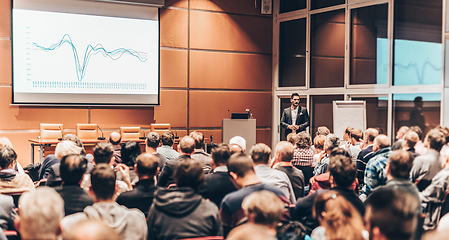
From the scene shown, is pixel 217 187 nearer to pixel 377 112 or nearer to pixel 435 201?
pixel 435 201

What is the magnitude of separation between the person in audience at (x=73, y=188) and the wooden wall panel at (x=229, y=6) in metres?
6.33

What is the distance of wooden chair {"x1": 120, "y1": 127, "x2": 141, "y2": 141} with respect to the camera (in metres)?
7.50

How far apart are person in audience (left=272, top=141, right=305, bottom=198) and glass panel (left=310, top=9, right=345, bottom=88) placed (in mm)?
4952

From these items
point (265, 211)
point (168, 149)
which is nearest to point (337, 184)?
point (265, 211)

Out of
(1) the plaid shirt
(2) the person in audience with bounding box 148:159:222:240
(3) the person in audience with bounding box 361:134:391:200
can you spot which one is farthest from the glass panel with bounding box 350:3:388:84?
(2) the person in audience with bounding box 148:159:222:240

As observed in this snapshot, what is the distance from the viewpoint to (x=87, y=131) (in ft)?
23.6

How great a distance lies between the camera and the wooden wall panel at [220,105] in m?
8.52

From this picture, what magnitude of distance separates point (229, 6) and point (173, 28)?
1442mm

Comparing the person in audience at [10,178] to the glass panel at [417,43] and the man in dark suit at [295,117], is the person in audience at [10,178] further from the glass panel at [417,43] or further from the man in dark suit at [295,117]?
the glass panel at [417,43]

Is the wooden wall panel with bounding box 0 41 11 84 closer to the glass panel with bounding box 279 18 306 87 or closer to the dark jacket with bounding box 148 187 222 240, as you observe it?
the glass panel with bounding box 279 18 306 87

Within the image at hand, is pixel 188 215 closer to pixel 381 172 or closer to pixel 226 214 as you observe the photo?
pixel 226 214

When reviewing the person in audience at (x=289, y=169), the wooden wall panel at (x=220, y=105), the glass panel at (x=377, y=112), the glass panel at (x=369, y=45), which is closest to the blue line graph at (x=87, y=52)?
the wooden wall panel at (x=220, y=105)

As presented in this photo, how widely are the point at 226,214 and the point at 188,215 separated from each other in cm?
34

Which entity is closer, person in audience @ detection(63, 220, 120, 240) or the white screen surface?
person in audience @ detection(63, 220, 120, 240)
